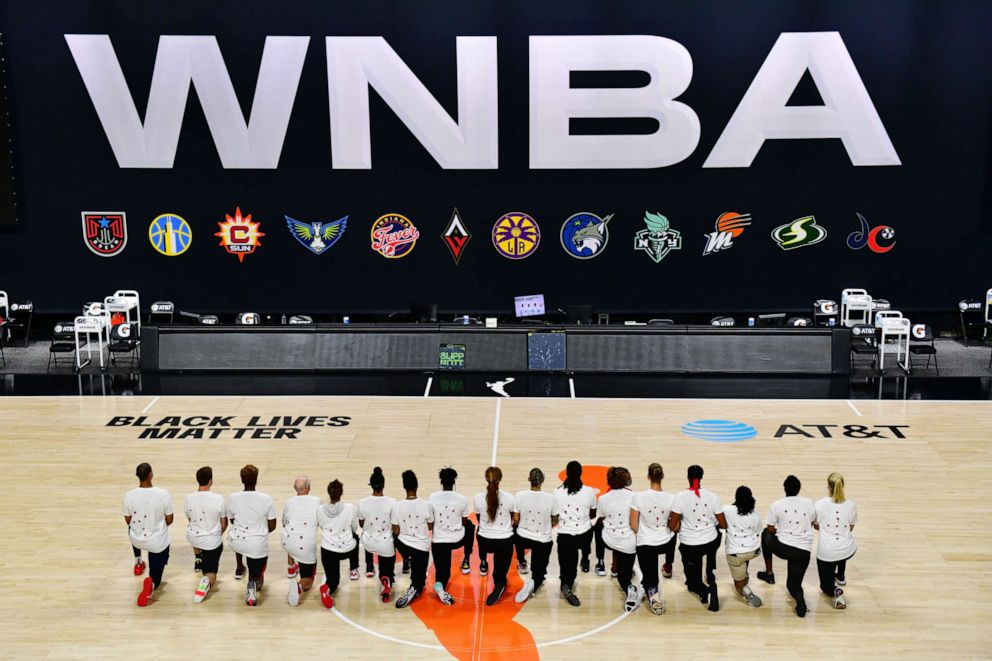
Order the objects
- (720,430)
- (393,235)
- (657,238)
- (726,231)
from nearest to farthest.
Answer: (720,430) → (726,231) → (657,238) → (393,235)

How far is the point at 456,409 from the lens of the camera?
16.5m

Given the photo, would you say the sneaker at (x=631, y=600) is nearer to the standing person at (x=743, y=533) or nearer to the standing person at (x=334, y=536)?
the standing person at (x=743, y=533)

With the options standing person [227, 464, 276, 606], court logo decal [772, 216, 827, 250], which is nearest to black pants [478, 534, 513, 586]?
standing person [227, 464, 276, 606]

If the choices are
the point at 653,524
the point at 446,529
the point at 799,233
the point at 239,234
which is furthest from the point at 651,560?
the point at 239,234

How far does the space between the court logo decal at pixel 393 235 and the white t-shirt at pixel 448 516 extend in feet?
40.7

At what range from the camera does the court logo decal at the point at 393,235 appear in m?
21.7

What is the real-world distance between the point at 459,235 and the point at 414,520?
1254 centimetres

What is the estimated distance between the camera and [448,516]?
986 centimetres

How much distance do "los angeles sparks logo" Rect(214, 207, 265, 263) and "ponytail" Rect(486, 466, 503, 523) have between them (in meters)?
13.4

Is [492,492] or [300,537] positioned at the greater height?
[492,492]

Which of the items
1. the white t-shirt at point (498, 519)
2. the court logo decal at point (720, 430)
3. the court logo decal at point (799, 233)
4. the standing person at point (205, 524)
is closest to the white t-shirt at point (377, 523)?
the white t-shirt at point (498, 519)

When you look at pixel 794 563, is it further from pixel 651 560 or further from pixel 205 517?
pixel 205 517

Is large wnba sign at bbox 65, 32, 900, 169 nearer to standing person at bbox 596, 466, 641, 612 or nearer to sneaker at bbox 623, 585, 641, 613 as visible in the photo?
standing person at bbox 596, 466, 641, 612

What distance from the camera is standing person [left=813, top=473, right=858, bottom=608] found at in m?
9.60
